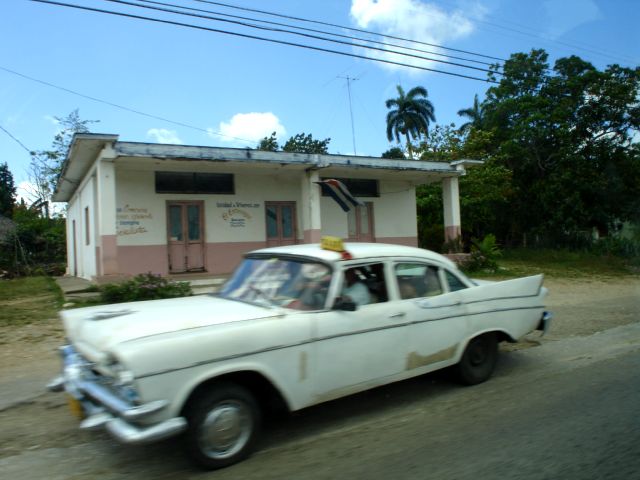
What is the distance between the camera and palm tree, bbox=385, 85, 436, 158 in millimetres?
44312

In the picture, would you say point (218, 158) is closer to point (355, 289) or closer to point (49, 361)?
point (49, 361)

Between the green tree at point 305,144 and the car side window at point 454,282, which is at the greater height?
the green tree at point 305,144

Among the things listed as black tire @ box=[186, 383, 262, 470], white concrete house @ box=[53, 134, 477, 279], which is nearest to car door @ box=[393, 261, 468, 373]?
black tire @ box=[186, 383, 262, 470]

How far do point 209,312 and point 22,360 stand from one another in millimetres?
4148

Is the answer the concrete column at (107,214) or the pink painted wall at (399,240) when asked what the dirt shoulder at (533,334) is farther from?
the pink painted wall at (399,240)

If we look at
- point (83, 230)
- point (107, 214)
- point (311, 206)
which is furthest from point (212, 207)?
point (83, 230)

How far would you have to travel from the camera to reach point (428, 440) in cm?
374

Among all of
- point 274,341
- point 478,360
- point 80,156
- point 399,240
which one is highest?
point 80,156

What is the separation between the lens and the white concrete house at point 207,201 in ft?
40.4

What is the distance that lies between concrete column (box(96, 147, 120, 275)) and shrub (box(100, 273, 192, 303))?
2114 millimetres

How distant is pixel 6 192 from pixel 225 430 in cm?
6047

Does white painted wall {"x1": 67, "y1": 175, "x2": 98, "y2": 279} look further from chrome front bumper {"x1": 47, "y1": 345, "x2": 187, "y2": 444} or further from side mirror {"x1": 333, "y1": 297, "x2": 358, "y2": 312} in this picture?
side mirror {"x1": 333, "y1": 297, "x2": 358, "y2": 312}

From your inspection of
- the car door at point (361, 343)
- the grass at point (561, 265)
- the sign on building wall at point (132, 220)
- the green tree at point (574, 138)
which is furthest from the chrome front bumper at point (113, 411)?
the green tree at point (574, 138)

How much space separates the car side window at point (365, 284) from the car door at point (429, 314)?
17 centimetres
